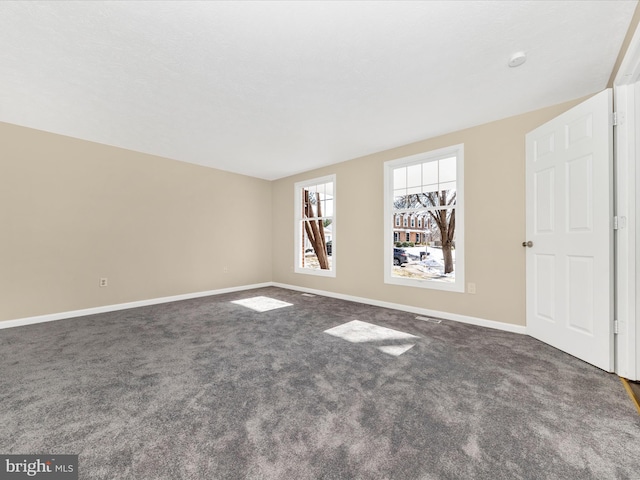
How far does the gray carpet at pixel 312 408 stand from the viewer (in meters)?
1.21

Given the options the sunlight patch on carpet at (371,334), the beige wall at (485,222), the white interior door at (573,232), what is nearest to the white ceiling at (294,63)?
the beige wall at (485,222)

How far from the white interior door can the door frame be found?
2.1 inches

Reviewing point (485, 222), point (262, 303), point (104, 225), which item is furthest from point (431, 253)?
point (104, 225)

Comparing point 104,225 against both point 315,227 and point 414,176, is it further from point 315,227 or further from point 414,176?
point 414,176

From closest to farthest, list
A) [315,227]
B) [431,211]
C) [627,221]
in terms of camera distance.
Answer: [627,221] → [431,211] → [315,227]

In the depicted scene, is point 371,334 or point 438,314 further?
point 438,314

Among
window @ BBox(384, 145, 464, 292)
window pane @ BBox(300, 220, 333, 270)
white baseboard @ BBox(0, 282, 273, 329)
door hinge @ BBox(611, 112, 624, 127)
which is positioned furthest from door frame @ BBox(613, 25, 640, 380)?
white baseboard @ BBox(0, 282, 273, 329)

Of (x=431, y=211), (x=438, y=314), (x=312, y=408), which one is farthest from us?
(x=431, y=211)

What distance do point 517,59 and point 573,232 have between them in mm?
1603

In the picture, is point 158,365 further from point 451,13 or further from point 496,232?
point 496,232

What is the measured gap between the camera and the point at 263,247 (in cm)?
609

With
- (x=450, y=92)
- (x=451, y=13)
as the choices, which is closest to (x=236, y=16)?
(x=451, y=13)

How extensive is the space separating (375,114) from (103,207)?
419 cm

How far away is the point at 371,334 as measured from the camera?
9.58 ft
